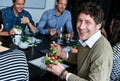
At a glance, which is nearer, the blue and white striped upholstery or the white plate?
the blue and white striped upholstery

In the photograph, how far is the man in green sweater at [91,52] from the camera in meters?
1.49

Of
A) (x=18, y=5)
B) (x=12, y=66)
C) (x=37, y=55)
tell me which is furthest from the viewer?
(x=18, y=5)

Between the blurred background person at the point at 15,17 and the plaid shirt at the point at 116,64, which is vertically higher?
the blurred background person at the point at 15,17

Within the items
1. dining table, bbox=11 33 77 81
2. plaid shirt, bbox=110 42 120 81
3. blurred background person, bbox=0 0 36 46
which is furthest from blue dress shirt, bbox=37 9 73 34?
plaid shirt, bbox=110 42 120 81

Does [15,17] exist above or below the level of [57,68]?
above

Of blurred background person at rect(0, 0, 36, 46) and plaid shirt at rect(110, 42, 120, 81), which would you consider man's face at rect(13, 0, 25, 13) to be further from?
plaid shirt at rect(110, 42, 120, 81)

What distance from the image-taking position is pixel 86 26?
1.62 meters

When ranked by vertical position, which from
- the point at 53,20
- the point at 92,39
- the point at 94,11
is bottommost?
the point at 53,20

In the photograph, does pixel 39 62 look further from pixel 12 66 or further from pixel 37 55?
pixel 12 66

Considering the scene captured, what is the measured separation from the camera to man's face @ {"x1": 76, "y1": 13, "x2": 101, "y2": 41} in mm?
1598

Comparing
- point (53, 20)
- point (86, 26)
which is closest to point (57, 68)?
point (86, 26)

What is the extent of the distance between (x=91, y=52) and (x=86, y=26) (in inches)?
7.9

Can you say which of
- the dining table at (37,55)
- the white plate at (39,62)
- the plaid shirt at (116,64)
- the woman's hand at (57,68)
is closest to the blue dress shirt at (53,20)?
the dining table at (37,55)

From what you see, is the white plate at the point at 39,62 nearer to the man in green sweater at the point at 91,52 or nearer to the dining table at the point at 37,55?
the dining table at the point at 37,55
